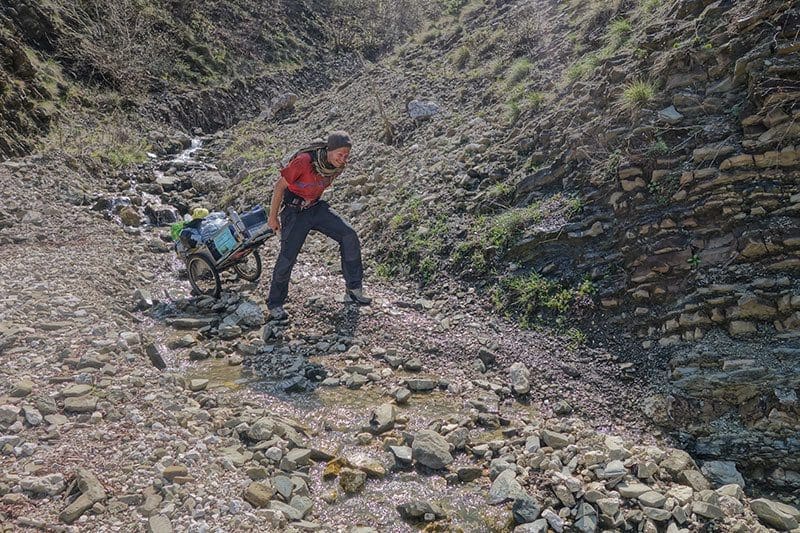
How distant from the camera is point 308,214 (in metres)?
6.96

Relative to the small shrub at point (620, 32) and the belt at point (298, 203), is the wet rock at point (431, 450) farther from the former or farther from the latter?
the small shrub at point (620, 32)

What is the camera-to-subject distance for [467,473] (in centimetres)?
441

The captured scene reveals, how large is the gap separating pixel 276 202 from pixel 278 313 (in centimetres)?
135

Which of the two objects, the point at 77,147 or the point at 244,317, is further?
the point at 77,147

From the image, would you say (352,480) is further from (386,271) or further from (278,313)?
(386,271)

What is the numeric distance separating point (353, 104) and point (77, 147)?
6.18 meters

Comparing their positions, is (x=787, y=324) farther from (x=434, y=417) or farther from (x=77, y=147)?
(x=77, y=147)

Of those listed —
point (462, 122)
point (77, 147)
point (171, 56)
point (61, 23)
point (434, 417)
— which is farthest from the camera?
point (171, 56)

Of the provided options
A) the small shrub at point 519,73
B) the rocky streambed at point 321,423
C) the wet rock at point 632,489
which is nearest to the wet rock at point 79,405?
the rocky streambed at point 321,423

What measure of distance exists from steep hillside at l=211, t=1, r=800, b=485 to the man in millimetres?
931

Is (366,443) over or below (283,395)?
below

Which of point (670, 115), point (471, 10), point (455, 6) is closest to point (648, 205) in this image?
point (670, 115)

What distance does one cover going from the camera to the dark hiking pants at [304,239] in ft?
22.9

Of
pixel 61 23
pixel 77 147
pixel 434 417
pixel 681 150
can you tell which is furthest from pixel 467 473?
pixel 61 23
